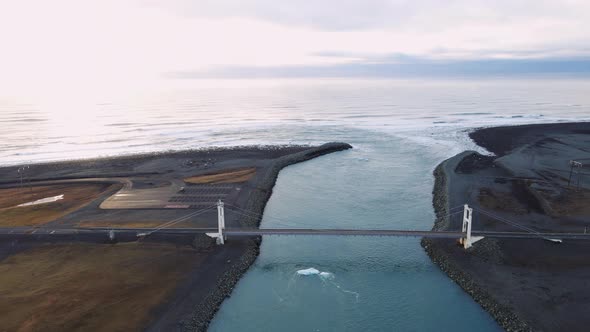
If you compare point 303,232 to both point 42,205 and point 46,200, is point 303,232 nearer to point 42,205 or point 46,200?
point 42,205

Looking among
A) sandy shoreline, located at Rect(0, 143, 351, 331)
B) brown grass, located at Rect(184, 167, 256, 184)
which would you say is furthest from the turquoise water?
brown grass, located at Rect(184, 167, 256, 184)

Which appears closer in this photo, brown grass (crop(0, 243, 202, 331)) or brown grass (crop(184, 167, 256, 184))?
brown grass (crop(0, 243, 202, 331))

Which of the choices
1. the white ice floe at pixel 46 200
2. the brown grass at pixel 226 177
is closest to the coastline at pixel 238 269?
the brown grass at pixel 226 177

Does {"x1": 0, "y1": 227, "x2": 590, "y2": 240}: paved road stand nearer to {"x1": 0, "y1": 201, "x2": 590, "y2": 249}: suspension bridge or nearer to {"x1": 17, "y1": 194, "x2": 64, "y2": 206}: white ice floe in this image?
{"x1": 0, "y1": 201, "x2": 590, "y2": 249}: suspension bridge

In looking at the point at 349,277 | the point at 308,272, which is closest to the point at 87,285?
the point at 308,272

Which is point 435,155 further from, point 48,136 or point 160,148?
point 48,136
